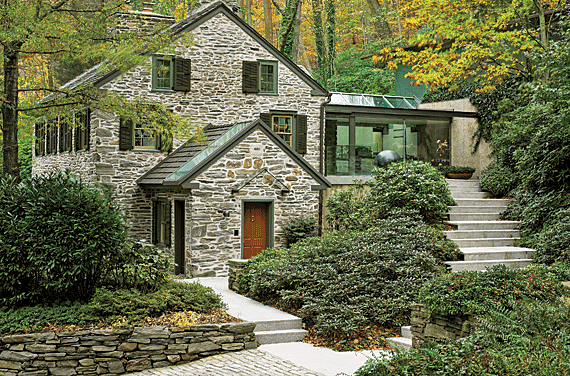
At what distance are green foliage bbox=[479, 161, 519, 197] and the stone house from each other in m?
5.43

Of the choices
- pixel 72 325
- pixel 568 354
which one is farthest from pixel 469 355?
pixel 72 325

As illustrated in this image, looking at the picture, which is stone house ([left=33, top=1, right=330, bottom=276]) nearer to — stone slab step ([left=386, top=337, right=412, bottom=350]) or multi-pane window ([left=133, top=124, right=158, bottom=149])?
multi-pane window ([left=133, top=124, right=158, bottom=149])

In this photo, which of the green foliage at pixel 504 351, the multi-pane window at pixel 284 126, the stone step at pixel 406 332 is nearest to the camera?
the green foliage at pixel 504 351

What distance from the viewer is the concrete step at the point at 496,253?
44.9ft

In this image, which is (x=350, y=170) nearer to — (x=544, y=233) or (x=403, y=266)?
(x=544, y=233)

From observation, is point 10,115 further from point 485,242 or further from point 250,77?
point 485,242

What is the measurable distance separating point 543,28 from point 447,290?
43.0ft

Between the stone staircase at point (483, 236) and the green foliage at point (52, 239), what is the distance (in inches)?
291

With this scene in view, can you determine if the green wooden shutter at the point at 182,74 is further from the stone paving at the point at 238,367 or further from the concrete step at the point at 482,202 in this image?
the stone paving at the point at 238,367

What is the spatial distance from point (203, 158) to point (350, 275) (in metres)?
6.63

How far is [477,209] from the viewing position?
1698 cm

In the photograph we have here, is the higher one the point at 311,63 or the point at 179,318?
the point at 311,63

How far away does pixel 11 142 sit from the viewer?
38.0 ft

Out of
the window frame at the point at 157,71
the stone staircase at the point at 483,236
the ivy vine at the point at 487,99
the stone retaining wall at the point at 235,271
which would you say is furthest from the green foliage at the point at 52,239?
the ivy vine at the point at 487,99
